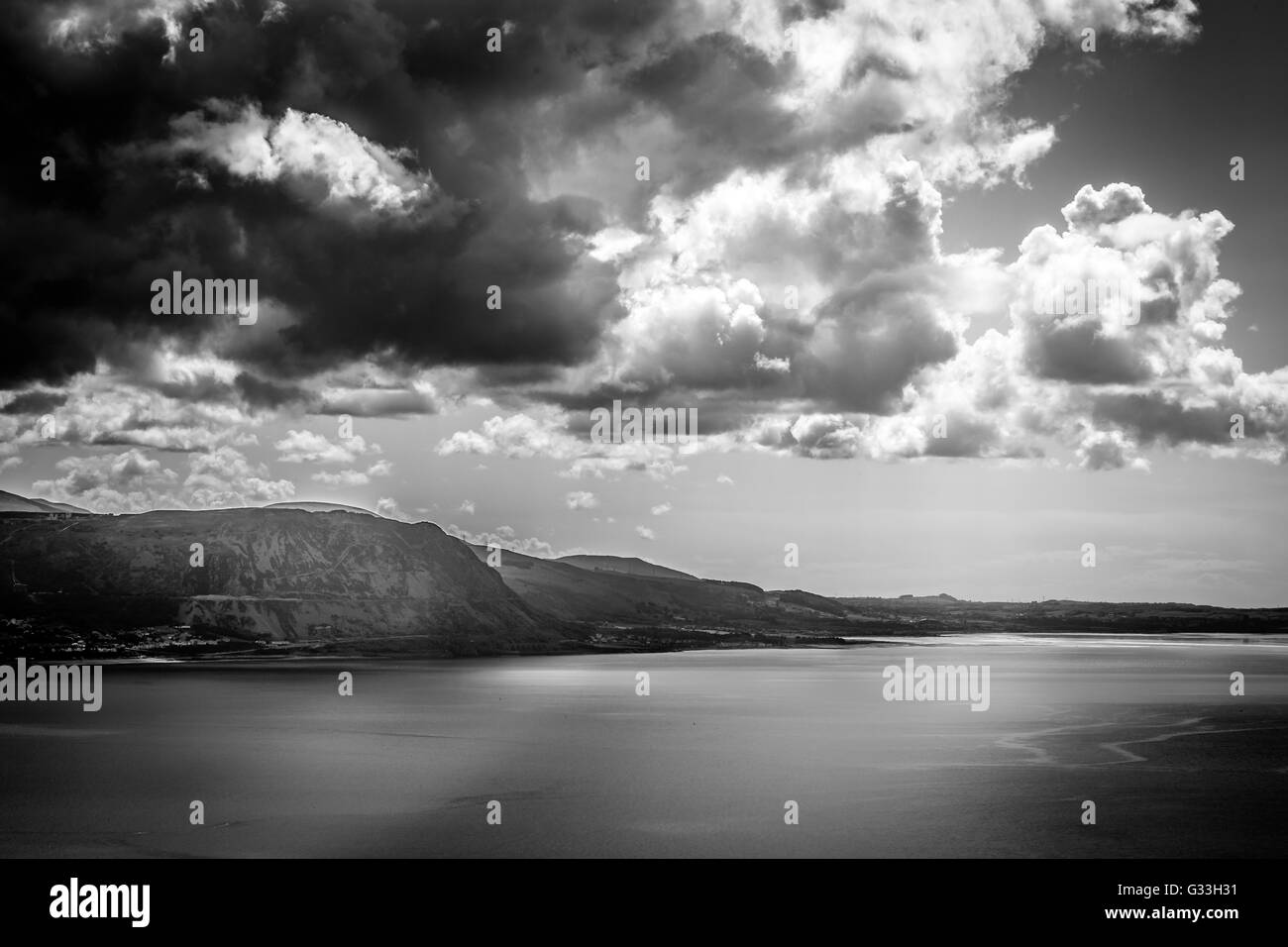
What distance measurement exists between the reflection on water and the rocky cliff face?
198 ft

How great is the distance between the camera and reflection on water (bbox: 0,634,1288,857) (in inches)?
1146

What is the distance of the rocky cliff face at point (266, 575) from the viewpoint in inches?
5266

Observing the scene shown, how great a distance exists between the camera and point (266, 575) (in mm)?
145375

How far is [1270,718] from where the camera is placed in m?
57.2

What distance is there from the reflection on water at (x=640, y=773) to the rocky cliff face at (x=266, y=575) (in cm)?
6027

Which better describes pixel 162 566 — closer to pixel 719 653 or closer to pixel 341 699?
pixel 719 653
